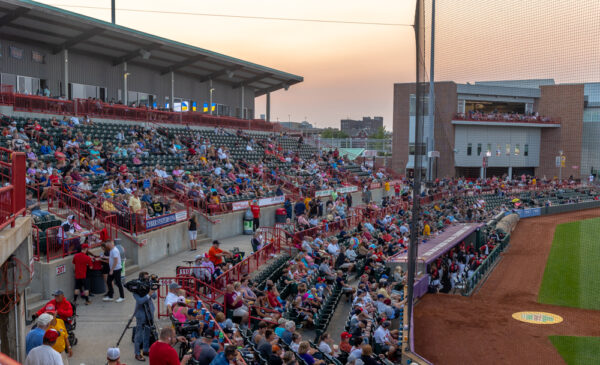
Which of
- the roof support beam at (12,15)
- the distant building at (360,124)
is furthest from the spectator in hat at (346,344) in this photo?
the distant building at (360,124)

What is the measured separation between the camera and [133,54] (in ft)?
94.2

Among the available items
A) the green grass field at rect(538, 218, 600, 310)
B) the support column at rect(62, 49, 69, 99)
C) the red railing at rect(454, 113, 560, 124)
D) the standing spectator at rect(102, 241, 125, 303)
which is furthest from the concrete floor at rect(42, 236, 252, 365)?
the red railing at rect(454, 113, 560, 124)

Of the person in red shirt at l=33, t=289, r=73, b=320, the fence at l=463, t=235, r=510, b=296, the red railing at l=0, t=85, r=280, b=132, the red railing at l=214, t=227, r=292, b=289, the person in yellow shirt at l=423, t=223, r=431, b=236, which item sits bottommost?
the fence at l=463, t=235, r=510, b=296

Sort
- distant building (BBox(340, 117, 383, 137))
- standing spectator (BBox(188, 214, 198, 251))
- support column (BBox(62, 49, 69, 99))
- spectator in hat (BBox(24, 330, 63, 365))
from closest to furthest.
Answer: spectator in hat (BBox(24, 330, 63, 365)) → standing spectator (BBox(188, 214, 198, 251)) → support column (BBox(62, 49, 69, 99)) → distant building (BBox(340, 117, 383, 137))

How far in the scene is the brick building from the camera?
5031 cm

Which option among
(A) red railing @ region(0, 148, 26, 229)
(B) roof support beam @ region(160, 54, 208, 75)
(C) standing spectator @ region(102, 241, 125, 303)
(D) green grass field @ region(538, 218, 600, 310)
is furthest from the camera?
(B) roof support beam @ region(160, 54, 208, 75)

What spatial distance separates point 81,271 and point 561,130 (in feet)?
166

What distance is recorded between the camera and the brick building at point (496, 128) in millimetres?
50312

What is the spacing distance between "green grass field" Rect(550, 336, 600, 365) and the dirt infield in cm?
25

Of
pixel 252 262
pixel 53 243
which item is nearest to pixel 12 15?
pixel 53 243

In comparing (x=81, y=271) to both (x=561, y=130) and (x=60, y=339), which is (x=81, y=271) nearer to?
(x=60, y=339)

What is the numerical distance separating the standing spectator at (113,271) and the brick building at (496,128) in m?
41.6

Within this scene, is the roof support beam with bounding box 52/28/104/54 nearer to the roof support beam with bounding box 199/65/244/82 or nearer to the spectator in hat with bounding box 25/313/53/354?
the roof support beam with bounding box 199/65/244/82

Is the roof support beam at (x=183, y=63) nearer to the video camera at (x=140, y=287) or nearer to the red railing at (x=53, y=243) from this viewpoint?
the red railing at (x=53, y=243)
